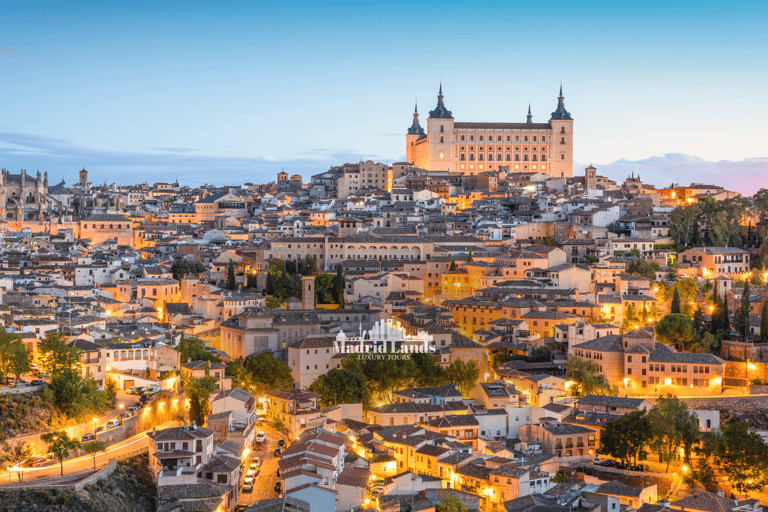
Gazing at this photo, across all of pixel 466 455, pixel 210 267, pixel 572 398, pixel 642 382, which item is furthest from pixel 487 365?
Result: pixel 210 267

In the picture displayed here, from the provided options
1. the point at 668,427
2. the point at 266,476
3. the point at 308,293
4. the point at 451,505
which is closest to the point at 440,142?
the point at 308,293

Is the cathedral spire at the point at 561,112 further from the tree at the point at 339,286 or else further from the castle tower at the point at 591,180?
the tree at the point at 339,286

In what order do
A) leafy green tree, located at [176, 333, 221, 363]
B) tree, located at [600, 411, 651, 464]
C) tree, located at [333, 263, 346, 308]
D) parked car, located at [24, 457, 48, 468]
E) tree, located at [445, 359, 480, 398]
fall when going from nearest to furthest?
parked car, located at [24, 457, 48, 468] < tree, located at [600, 411, 651, 464] < leafy green tree, located at [176, 333, 221, 363] < tree, located at [445, 359, 480, 398] < tree, located at [333, 263, 346, 308]

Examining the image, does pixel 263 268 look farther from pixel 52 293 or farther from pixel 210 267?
pixel 52 293

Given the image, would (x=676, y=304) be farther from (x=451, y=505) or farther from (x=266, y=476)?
(x=266, y=476)

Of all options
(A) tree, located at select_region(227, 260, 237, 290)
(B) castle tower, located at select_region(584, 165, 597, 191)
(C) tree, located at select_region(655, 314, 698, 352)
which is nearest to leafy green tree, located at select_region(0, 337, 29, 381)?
(A) tree, located at select_region(227, 260, 237, 290)

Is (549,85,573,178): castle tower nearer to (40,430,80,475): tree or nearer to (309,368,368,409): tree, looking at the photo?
(309,368,368,409): tree
